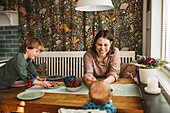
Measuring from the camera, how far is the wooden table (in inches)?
48.1

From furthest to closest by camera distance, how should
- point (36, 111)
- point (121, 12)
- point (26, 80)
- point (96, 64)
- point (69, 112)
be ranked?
point (121, 12) → point (96, 64) → point (26, 80) → point (36, 111) → point (69, 112)

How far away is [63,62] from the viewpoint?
3840mm

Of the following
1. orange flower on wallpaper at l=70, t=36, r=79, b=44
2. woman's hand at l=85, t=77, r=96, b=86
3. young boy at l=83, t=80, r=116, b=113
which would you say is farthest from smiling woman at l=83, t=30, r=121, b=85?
orange flower on wallpaper at l=70, t=36, r=79, b=44

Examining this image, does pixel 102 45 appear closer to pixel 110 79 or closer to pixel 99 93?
pixel 110 79

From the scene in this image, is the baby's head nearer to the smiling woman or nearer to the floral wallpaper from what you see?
the smiling woman

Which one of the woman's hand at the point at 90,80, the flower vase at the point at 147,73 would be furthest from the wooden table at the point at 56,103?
the flower vase at the point at 147,73

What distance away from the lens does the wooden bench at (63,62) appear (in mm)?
3744

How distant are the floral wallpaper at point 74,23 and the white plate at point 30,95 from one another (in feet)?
7.65

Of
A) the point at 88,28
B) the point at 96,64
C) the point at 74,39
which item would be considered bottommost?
the point at 96,64

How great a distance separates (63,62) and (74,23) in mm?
893

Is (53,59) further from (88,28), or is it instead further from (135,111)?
(135,111)

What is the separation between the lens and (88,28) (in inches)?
145

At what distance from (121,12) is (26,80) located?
2.53 m

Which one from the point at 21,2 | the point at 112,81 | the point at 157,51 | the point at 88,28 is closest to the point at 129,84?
the point at 112,81
